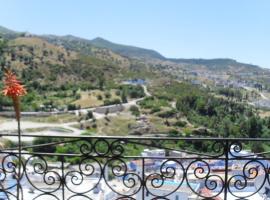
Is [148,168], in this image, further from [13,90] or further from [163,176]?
[13,90]

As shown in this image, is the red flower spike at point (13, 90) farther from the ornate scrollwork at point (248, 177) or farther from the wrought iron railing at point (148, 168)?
the ornate scrollwork at point (248, 177)

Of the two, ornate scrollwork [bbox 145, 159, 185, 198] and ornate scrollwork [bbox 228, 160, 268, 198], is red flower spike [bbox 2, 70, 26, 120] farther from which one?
ornate scrollwork [bbox 228, 160, 268, 198]

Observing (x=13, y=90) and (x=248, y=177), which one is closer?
(x=13, y=90)

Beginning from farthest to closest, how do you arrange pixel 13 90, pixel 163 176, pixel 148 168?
pixel 148 168 → pixel 163 176 → pixel 13 90

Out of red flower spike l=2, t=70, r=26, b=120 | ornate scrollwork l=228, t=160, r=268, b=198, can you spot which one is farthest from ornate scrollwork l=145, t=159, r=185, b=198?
red flower spike l=2, t=70, r=26, b=120

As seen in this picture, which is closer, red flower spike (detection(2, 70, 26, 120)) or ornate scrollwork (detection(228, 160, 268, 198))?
red flower spike (detection(2, 70, 26, 120))

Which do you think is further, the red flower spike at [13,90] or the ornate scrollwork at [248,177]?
the ornate scrollwork at [248,177]

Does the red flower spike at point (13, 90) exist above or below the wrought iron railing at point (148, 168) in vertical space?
above

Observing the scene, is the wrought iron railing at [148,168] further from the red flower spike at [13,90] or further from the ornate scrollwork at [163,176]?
the red flower spike at [13,90]

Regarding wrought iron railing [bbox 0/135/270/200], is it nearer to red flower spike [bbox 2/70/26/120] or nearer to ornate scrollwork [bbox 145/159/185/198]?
ornate scrollwork [bbox 145/159/185/198]

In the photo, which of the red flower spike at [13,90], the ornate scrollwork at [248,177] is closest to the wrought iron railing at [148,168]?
the ornate scrollwork at [248,177]

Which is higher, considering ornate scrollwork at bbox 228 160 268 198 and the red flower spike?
the red flower spike

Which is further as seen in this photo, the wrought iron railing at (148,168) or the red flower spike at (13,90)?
the wrought iron railing at (148,168)

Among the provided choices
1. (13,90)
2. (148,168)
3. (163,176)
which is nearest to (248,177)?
(163,176)
